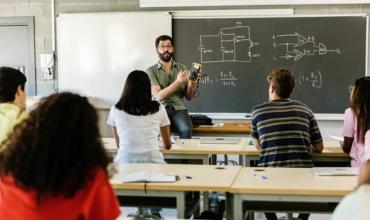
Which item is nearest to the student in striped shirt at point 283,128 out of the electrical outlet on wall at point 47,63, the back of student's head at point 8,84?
the back of student's head at point 8,84

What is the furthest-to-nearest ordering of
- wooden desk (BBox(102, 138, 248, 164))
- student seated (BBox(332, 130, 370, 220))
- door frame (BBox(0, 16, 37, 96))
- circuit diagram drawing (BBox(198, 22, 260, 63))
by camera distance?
door frame (BBox(0, 16, 37, 96)) → circuit diagram drawing (BBox(198, 22, 260, 63)) → wooden desk (BBox(102, 138, 248, 164)) → student seated (BBox(332, 130, 370, 220))

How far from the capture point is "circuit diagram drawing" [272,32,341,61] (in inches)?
245

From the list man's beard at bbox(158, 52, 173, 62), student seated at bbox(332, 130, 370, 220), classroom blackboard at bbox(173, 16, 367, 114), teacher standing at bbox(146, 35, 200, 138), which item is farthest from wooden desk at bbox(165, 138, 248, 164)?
student seated at bbox(332, 130, 370, 220)

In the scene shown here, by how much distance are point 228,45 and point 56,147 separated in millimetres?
4953

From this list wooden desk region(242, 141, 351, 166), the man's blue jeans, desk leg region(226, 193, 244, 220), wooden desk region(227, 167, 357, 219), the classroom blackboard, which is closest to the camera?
wooden desk region(227, 167, 357, 219)

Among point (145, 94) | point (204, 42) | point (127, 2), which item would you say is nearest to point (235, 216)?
point (145, 94)

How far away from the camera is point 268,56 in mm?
6332

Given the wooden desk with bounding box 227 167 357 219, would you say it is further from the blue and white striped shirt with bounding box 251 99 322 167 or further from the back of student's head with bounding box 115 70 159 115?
the back of student's head with bounding box 115 70 159 115

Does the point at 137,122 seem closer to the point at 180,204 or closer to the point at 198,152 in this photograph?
the point at 198,152

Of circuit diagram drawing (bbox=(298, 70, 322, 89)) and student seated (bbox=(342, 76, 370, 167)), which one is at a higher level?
circuit diagram drawing (bbox=(298, 70, 322, 89))

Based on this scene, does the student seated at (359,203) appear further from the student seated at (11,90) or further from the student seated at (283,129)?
the student seated at (283,129)

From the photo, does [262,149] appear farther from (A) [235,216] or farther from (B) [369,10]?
(B) [369,10]

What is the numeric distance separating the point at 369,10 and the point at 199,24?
1.92 meters

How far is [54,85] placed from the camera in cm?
691
